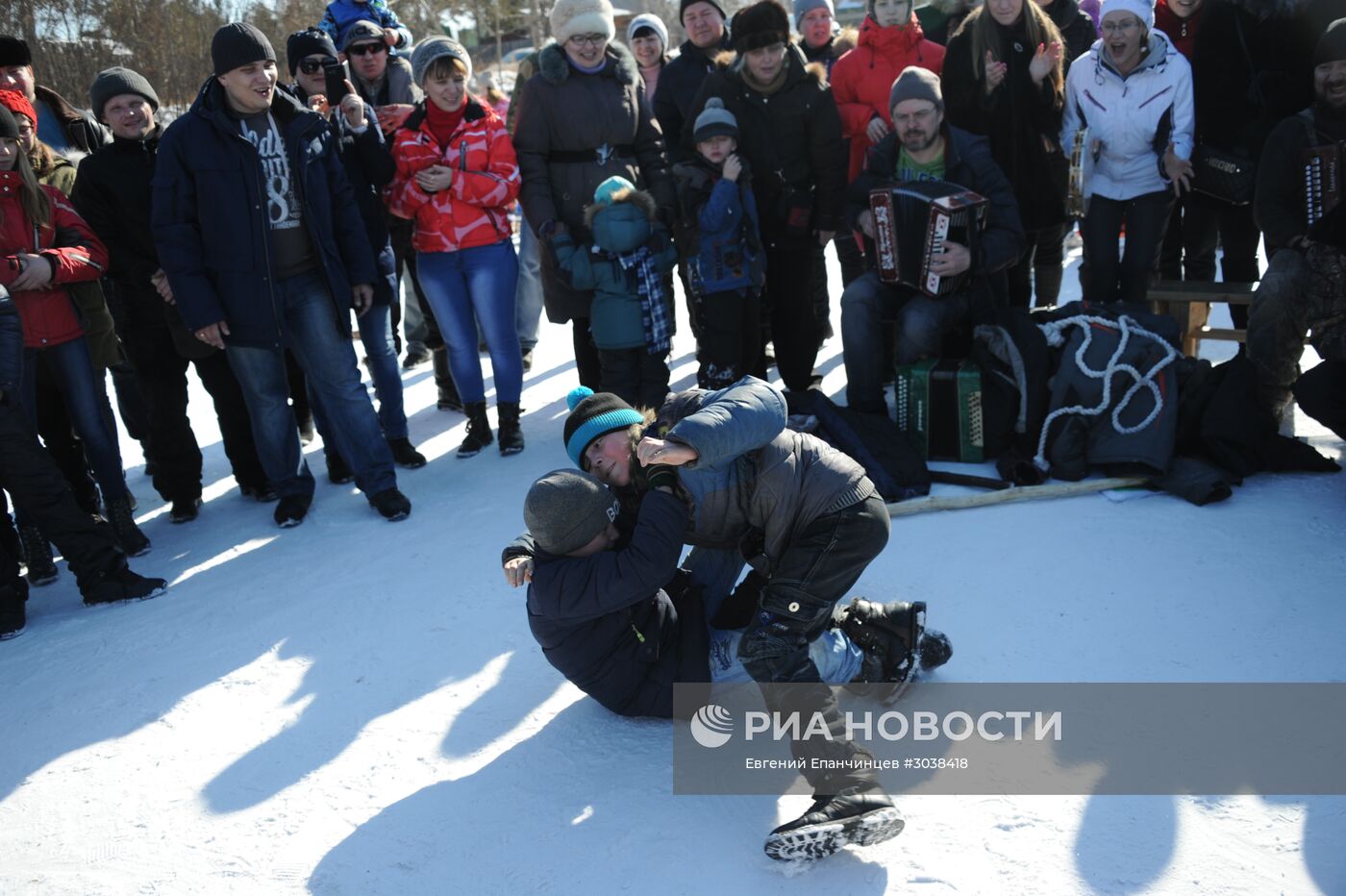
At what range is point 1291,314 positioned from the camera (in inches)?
163

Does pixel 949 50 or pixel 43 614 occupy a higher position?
pixel 949 50

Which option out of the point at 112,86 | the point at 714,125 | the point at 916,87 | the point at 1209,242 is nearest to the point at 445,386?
the point at 714,125

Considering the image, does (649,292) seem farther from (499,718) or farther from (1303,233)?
(1303,233)

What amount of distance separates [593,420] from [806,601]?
2.18 feet

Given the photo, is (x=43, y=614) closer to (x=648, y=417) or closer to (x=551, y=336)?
(x=648, y=417)

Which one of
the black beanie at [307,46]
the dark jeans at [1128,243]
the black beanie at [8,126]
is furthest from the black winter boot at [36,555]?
the dark jeans at [1128,243]

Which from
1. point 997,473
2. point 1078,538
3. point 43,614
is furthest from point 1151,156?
point 43,614

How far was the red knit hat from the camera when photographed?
4434 mm

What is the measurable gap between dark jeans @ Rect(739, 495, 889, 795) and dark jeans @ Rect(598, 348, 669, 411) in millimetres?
2377

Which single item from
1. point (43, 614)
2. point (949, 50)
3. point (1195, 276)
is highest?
point (949, 50)

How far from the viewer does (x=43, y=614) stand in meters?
3.92

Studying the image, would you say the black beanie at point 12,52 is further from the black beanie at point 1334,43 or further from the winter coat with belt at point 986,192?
the black beanie at point 1334,43

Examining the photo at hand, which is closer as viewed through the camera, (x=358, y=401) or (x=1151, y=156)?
(x=358, y=401)

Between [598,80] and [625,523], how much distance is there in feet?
9.12
